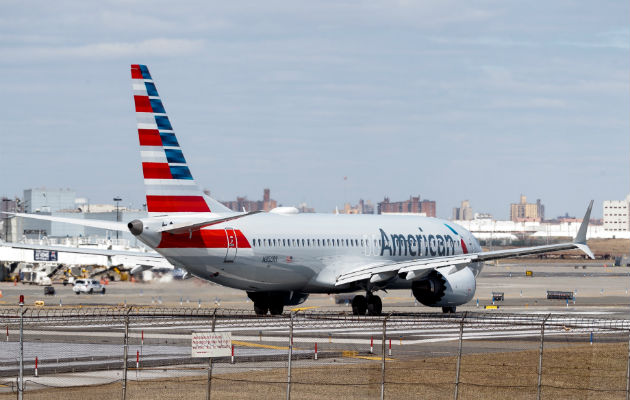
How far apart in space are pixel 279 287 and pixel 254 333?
26.3 ft

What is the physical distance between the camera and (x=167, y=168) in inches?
1687

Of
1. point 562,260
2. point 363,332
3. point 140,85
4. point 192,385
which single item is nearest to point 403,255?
point 363,332

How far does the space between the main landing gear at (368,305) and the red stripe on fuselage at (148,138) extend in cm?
1346

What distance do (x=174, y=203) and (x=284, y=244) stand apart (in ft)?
21.5

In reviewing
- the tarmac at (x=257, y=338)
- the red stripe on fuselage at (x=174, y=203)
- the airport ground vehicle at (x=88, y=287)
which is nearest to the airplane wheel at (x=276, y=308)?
the tarmac at (x=257, y=338)

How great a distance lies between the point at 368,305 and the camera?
5072cm

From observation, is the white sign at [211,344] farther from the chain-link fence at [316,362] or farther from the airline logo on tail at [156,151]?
the airline logo on tail at [156,151]

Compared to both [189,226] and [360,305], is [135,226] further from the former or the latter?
[360,305]

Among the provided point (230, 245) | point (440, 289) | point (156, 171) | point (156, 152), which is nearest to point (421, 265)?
→ point (440, 289)

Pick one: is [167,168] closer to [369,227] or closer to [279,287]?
[279,287]

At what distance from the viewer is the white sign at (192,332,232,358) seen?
21141 millimetres

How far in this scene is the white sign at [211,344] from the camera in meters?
21.1

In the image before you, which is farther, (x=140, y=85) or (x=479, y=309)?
(x=479, y=309)

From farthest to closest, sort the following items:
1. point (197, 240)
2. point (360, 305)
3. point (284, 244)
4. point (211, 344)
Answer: point (360, 305) → point (284, 244) → point (197, 240) → point (211, 344)
